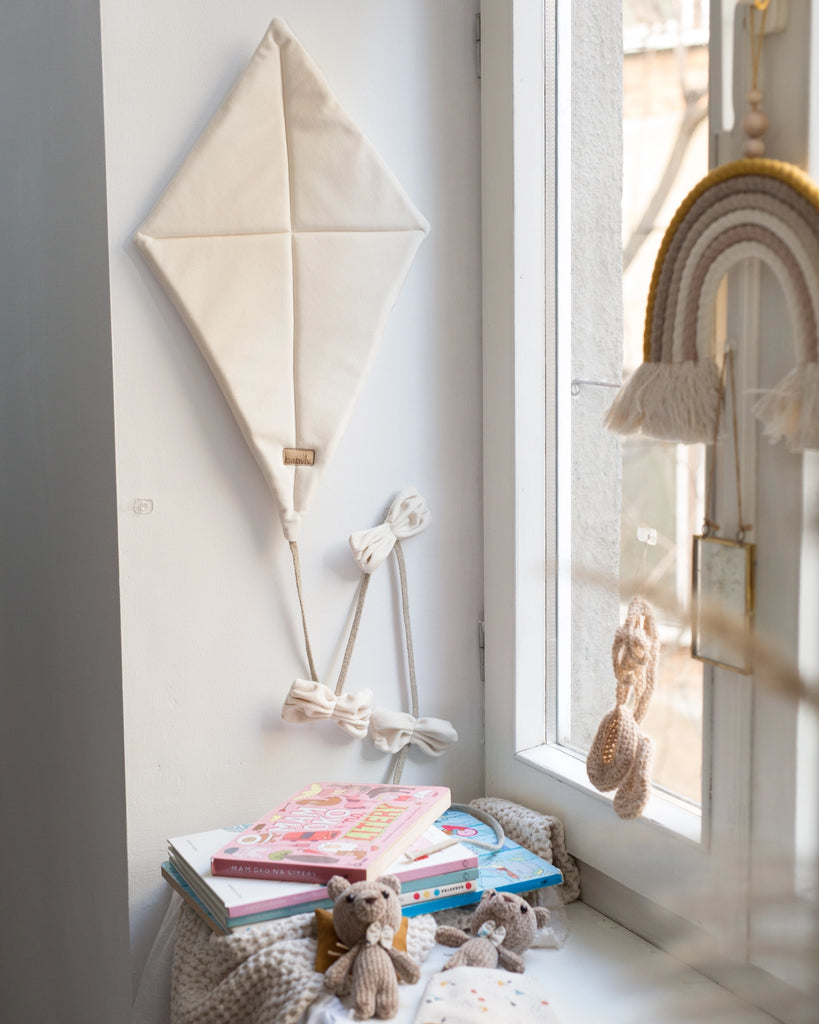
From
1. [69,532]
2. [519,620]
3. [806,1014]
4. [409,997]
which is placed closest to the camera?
[806,1014]

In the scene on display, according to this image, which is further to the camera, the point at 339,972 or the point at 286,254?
the point at 286,254

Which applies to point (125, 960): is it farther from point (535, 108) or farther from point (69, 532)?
point (535, 108)

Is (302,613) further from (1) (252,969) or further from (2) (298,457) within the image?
(1) (252,969)

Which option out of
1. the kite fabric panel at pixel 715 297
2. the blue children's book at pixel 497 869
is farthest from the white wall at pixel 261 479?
the kite fabric panel at pixel 715 297

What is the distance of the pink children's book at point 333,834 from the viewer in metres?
0.86

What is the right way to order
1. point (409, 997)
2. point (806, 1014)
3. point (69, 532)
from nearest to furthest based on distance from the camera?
point (806, 1014)
point (409, 997)
point (69, 532)

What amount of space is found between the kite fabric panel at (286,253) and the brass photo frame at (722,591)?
408 mm

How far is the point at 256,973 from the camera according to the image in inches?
31.7

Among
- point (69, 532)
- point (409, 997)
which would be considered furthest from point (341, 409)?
point (409, 997)

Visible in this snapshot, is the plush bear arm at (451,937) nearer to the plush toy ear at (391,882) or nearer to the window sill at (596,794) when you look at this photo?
→ the plush toy ear at (391,882)

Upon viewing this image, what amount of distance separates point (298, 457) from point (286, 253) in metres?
0.21

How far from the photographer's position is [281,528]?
1.04m

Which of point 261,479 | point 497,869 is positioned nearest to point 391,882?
point 497,869

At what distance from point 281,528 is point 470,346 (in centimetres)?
31
